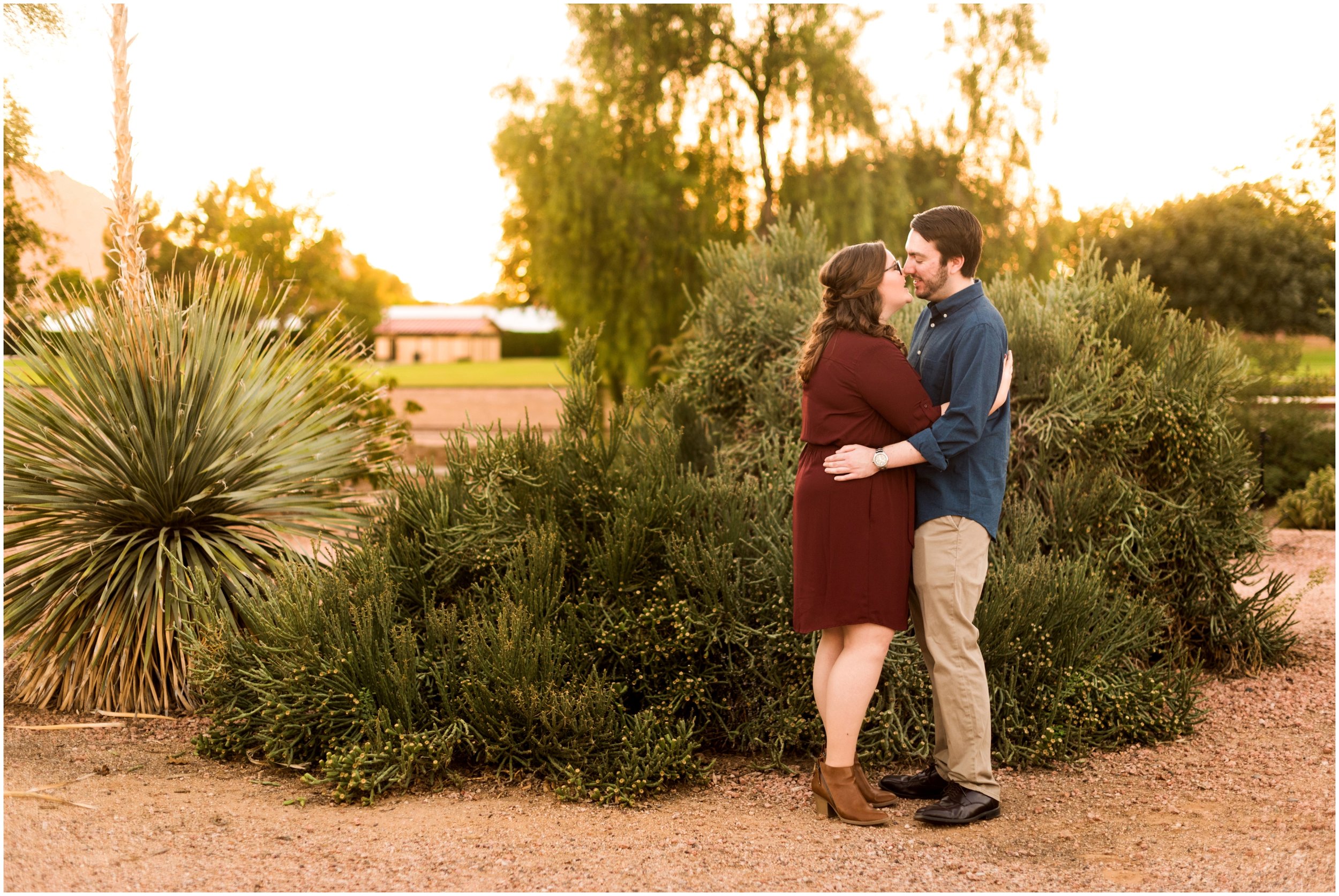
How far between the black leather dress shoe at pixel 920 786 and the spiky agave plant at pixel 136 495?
283 cm

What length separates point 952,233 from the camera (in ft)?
11.7

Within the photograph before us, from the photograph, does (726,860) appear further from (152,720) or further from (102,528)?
(102,528)

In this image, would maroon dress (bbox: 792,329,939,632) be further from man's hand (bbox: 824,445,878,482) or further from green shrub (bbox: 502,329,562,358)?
Answer: green shrub (bbox: 502,329,562,358)

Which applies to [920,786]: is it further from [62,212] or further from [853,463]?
[62,212]

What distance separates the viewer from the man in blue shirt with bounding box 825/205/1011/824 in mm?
3426

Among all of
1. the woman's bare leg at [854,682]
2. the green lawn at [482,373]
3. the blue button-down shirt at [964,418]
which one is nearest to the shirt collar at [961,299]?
the blue button-down shirt at [964,418]

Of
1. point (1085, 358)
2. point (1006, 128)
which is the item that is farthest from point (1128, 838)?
point (1006, 128)

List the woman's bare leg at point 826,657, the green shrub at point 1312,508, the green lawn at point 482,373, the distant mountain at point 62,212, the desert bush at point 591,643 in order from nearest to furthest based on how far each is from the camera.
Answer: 1. the woman's bare leg at point 826,657
2. the desert bush at point 591,643
3. the distant mountain at point 62,212
4. the green shrub at point 1312,508
5. the green lawn at point 482,373

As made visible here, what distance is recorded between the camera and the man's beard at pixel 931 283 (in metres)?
3.59

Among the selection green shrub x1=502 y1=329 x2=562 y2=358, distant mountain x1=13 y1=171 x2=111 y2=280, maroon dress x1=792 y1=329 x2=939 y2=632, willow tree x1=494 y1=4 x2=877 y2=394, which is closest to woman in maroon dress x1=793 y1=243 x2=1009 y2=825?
maroon dress x1=792 y1=329 x2=939 y2=632

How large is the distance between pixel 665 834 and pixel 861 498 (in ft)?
4.17

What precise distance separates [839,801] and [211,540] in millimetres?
3152

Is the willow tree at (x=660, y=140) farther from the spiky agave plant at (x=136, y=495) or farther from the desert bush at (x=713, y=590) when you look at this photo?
the spiky agave plant at (x=136, y=495)

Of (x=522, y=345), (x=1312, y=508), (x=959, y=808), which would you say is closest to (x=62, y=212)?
(x=959, y=808)
